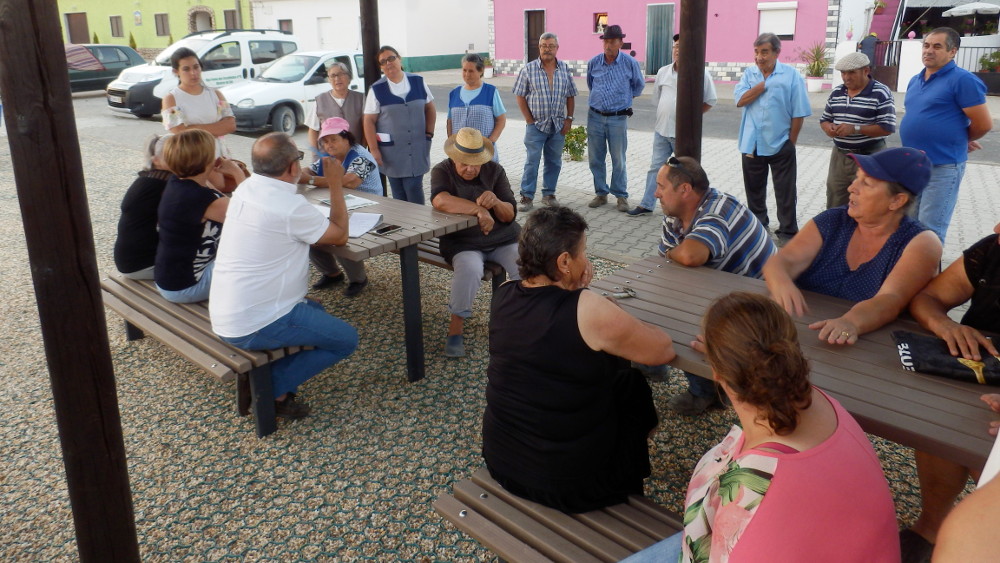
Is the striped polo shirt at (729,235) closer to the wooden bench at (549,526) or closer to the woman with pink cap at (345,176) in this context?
the wooden bench at (549,526)

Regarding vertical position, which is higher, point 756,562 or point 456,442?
point 756,562

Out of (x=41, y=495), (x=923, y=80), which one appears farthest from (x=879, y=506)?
(x=923, y=80)

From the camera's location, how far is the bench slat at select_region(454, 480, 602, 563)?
215 cm

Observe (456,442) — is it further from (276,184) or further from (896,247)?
(896,247)

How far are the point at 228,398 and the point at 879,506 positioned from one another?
3361 mm

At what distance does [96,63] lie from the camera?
2056 centimetres

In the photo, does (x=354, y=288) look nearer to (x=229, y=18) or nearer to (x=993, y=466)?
(x=993, y=466)

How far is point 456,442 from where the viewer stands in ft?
11.6

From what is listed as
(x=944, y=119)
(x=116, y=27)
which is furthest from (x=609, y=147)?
(x=116, y=27)

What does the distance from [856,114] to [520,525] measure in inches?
190

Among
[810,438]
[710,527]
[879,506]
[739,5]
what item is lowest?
[710,527]

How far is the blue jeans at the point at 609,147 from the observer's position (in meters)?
7.67

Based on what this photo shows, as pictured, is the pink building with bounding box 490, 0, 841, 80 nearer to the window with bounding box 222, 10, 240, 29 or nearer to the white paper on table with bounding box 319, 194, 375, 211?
the window with bounding box 222, 10, 240, 29

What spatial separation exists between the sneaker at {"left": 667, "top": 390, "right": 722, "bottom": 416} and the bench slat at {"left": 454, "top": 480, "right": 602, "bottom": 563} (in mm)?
1574
